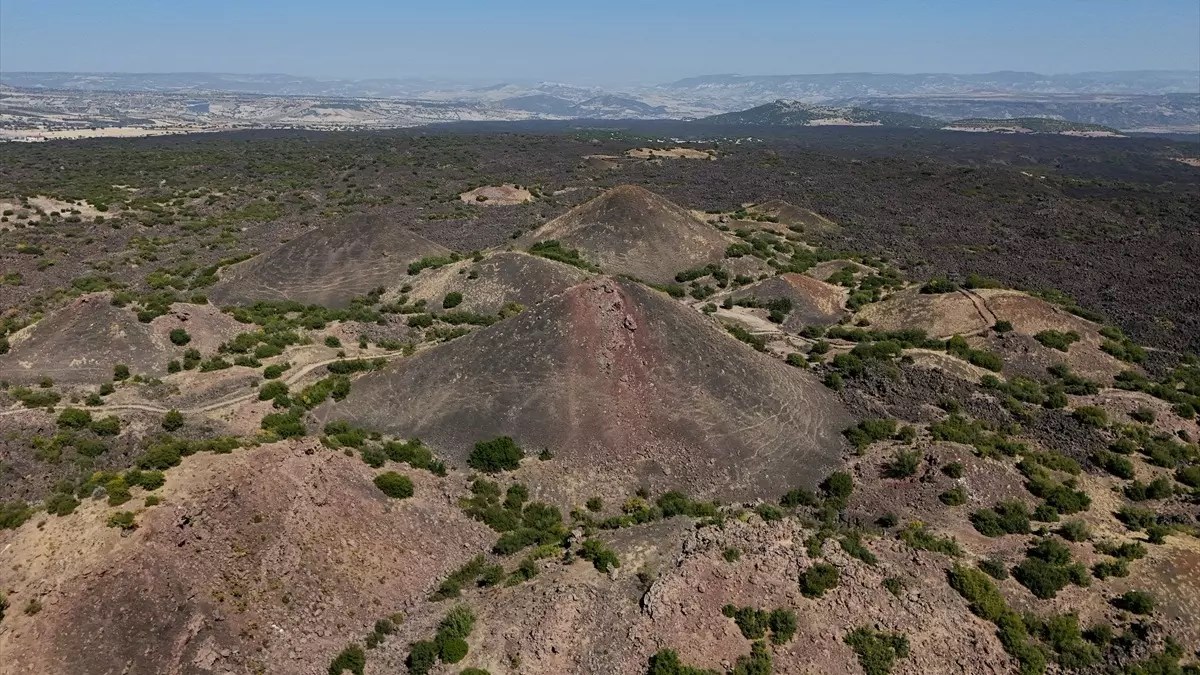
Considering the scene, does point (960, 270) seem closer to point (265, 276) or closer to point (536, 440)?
point (536, 440)

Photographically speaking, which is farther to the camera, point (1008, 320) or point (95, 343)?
point (1008, 320)

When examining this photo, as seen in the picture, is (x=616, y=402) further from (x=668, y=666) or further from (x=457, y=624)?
(x=668, y=666)

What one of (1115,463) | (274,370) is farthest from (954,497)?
(274,370)

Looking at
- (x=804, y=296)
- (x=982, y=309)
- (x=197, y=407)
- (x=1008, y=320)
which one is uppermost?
(x=982, y=309)

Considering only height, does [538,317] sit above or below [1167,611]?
above

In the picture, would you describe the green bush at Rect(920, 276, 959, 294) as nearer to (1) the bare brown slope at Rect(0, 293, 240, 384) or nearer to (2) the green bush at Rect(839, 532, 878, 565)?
(2) the green bush at Rect(839, 532, 878, 565)

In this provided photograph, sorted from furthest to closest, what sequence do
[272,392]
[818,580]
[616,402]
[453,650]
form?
[272,392], [616,402], [818,580], [453,650]

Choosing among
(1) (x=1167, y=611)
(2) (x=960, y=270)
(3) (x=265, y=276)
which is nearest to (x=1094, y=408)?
(1) (x=1167, y=611)
